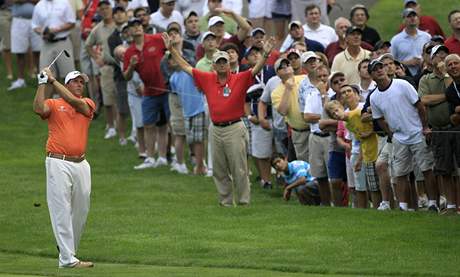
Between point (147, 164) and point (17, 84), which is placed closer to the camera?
point (147, 164)

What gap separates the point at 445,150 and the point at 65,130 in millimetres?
5653

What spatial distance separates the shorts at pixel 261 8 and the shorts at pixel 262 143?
16.1 ft

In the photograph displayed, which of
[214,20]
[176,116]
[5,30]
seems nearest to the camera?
[214,20]

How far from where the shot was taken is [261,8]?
29906mm

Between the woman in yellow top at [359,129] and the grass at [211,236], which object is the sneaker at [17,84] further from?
the woman in yellow top at [359,129]

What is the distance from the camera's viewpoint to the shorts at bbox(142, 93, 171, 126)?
88.4ft

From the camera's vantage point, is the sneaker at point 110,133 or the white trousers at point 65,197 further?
the sneaker at point 110,133

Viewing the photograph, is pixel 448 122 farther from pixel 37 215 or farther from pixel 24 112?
pixel 24 112

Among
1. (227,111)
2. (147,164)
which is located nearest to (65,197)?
(227,111)

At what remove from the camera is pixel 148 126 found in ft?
88.7

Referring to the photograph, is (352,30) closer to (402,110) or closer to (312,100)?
(312,100)

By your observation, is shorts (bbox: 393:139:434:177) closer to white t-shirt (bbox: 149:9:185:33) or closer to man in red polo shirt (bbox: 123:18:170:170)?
man in red polo shirt (bbox: 123:18:170:170)

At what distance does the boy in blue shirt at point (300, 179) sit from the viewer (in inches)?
915

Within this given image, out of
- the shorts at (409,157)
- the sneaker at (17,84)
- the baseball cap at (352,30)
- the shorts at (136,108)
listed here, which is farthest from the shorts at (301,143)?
the sneaker at (17,84)
